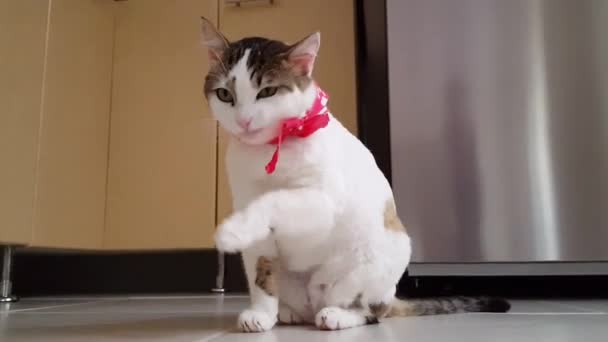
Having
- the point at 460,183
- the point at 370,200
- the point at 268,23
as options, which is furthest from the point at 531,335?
the point at 268,23

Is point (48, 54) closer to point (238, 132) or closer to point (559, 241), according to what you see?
point (238, 132)

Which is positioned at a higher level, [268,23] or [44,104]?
[268,23]

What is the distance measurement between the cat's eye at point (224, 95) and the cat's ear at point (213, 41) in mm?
62

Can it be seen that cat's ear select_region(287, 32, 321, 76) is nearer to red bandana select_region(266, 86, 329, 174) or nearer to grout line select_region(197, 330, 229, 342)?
red bandana select_region(266, 86, 329, 174)

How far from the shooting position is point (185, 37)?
6.12 feet

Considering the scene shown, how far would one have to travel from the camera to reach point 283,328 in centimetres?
86

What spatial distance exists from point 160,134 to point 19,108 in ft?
1.57

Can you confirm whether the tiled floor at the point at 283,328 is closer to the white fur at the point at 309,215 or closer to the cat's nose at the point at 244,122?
the white fur at the point at 309,215

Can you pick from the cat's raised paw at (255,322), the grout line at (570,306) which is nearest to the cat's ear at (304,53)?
the cat's raised paw at (255,322)

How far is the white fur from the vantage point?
2.50ft

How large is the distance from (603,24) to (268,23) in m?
1.00

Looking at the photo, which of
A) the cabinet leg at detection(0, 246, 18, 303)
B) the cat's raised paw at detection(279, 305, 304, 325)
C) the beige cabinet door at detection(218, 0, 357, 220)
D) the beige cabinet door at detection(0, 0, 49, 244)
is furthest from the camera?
the beige cabinet door at detection(218, 0, 357, 220)

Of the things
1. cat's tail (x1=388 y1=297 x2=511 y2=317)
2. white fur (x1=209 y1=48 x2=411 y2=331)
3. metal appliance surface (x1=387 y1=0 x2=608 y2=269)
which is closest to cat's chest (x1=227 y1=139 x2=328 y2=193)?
white fur (x1=209 y1=48 x2=411 y2=331)

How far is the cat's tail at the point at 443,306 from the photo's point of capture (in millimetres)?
1007
